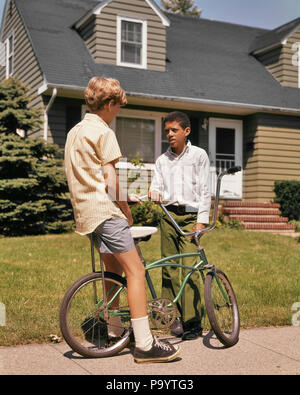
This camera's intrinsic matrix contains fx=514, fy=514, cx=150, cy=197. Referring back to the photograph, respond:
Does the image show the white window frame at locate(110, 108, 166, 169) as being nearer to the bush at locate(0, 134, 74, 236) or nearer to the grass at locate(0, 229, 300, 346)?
the bush at locate(0, 134, 74, 236)

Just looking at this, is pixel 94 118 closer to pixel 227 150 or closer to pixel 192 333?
pixel 192 333

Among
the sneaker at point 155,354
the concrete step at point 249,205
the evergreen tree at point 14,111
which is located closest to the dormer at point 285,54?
the concrete step at point 249,205

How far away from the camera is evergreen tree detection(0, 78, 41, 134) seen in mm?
11609

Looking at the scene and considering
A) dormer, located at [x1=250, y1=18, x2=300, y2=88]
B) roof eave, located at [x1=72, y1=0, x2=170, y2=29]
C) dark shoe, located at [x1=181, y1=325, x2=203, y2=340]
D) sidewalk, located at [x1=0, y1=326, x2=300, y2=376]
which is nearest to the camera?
sidewalk, located at [x1=0, y1=326, x2=300, y2=376]

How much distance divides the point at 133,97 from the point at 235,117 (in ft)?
12.0

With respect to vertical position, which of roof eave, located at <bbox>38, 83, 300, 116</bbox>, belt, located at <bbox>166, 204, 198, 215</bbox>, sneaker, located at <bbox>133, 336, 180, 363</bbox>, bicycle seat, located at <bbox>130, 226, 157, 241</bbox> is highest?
roof eave, located at <bbox>38, 83, 300, 116</bbox>

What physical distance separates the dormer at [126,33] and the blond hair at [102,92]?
36.0 feet

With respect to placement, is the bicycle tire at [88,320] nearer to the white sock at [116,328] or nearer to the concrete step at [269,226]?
the white sock at [116,328]

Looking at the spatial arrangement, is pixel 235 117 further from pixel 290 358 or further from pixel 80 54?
pixel 290 358

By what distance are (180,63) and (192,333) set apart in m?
12.5

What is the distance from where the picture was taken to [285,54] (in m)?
16.4

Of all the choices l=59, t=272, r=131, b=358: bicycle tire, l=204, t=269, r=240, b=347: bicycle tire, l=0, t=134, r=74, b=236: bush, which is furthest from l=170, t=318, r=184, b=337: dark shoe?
l=0, t=134, r=74, b=236: bush

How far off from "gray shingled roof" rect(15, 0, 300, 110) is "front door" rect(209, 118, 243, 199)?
0.99 meters

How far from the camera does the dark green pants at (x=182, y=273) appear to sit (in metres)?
4.30
